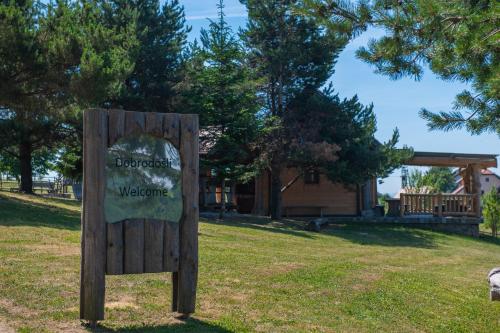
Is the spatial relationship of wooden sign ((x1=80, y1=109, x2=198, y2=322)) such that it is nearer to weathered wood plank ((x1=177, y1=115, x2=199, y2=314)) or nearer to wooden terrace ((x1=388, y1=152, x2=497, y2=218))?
weathered wood plank ((x1=177, y1=115, x2=199, y2=314))

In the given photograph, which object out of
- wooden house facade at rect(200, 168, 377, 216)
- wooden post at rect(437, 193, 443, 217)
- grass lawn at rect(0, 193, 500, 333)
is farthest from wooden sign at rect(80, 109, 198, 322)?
wooden post at rect(437, 193, 443, 217)

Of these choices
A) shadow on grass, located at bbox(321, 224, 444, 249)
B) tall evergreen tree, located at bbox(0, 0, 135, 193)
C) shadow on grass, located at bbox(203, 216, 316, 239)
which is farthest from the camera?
shadow on grass, located at bbox(203, 216, 316, 239)

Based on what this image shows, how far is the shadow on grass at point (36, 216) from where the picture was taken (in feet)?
47.9

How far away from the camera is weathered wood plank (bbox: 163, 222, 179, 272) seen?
616 cm

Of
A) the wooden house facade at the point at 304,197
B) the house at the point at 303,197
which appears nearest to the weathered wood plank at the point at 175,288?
the house at the point at 303,197

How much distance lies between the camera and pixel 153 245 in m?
6.08

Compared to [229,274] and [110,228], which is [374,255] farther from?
[110,228]

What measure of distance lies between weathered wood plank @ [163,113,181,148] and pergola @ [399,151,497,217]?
21.1 m

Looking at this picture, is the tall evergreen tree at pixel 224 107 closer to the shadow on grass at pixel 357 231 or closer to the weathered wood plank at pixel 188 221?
the shadow on grass at pixel 357 231

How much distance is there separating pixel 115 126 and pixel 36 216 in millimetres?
11598

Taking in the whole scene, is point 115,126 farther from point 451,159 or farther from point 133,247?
point 451,159

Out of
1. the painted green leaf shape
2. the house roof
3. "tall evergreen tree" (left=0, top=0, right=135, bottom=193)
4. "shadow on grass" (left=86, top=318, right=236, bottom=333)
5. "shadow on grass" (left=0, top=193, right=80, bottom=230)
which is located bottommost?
"shadow on grass" (left=86, top=318, right=236, bottom=333)

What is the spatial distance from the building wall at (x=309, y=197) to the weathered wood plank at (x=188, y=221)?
20384 millimetres

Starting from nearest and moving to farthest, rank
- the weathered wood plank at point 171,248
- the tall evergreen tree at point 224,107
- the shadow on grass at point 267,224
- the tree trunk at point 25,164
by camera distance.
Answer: the weathered wood plank at point 171,248 → the shadow on grass at point 267,224 → the tall evergreen tree at point 224,107 → the tree trunk at point 25,164
